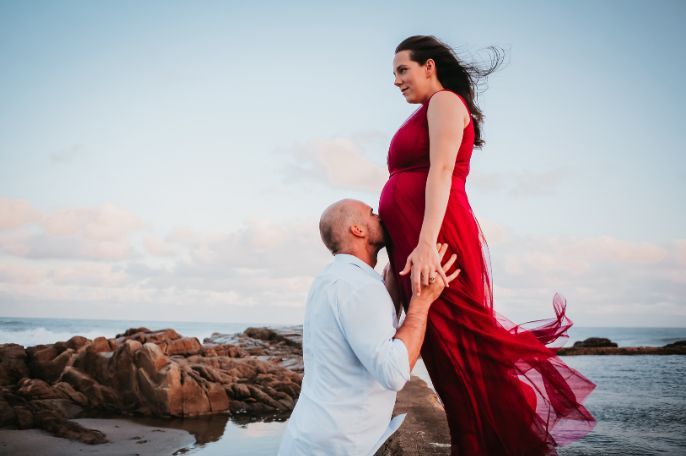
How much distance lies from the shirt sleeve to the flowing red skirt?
362mm

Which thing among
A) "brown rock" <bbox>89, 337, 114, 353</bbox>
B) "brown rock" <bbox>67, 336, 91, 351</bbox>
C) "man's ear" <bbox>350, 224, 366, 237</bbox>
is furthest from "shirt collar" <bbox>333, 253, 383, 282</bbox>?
"brown rock" <bbox>67, 336, 91, 351</bbox>

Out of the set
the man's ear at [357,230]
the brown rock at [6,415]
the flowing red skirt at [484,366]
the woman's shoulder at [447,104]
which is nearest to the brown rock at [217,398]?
the brown rock at [6,415]

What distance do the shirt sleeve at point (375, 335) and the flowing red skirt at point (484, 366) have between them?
0.36 m

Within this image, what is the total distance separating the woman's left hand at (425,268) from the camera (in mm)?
2338

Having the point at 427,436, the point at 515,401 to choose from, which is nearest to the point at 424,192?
the point at 515,401

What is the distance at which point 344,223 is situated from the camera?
2502 mm

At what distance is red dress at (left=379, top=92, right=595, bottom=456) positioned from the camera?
2.39 meters

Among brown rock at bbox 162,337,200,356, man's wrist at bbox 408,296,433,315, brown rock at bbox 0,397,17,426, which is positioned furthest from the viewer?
brown rock at bbox 162,337,200,356

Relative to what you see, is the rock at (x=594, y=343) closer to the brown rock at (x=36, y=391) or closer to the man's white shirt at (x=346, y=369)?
the brown rock at (x=36, y=391)

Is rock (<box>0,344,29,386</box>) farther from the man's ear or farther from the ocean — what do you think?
the man's ear

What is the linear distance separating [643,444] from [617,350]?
20.1 meters

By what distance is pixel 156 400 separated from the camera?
814cm

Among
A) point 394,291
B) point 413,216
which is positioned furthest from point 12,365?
point 413,216

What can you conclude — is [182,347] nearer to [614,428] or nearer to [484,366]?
[614,428]
